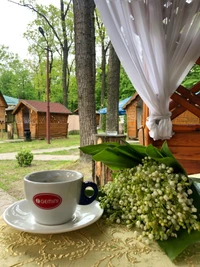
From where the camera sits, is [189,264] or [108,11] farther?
[108,11]

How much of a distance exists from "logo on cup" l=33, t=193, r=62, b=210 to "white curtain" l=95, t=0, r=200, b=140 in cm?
80

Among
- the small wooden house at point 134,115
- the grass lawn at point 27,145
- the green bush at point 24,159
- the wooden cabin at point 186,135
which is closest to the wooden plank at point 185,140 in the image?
the wooden cabin at point 186,135

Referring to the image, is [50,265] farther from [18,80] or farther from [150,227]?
[18,80]

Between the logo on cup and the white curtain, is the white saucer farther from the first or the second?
the white curtain

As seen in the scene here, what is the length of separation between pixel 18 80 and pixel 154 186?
41.7 ft

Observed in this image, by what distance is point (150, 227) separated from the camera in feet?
1.17

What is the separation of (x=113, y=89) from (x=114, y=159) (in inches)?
123

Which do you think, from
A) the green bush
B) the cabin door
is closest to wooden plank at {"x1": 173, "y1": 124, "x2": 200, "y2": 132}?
the green bush

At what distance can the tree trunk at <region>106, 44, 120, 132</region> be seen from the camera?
342 cm

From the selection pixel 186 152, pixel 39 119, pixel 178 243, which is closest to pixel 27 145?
pixel 39 119

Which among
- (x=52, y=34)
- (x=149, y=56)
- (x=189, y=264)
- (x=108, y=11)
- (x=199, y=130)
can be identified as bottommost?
(x=189, y=264)

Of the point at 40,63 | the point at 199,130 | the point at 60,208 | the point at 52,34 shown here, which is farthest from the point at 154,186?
the point at 40,63

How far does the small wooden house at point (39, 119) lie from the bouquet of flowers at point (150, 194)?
7.49 metres

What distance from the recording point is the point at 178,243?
1.09 ft
